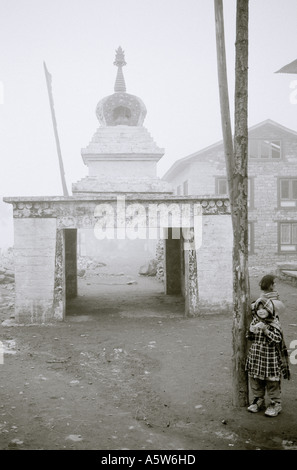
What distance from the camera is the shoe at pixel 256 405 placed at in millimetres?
5172

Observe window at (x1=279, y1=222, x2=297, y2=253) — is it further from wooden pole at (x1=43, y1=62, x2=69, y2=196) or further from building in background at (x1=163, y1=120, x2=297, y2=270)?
wooden pole at (x1=43, y1=62, x2=69, y2=196)

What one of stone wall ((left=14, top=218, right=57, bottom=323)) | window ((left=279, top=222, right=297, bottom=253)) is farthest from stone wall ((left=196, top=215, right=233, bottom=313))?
window ((left=279, top=222, right=297, bottom=253))

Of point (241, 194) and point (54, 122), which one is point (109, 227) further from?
point (54, 122)

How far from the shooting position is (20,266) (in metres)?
10.6

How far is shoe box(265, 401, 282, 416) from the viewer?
16.4ft

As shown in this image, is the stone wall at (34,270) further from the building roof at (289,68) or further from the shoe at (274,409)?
the shoe at (274,409)

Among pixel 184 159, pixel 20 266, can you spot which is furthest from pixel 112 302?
pixel 184 159

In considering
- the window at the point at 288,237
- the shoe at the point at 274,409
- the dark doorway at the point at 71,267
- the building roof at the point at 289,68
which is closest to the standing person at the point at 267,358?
the shoe at the point at 274,409

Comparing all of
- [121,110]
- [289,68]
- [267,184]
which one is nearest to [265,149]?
[267,184]

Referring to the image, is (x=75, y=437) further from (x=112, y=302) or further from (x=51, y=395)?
(x=112, y=302)

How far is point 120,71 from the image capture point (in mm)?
24797

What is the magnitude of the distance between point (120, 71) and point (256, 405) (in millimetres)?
22922

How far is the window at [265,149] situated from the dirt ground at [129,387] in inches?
662

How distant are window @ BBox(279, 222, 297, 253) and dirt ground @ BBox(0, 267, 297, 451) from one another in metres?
15.6
